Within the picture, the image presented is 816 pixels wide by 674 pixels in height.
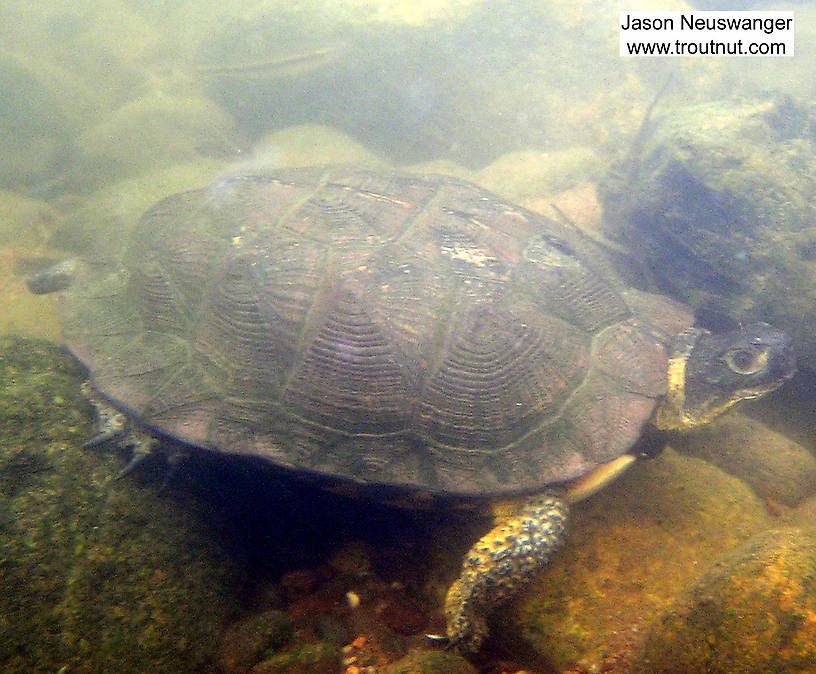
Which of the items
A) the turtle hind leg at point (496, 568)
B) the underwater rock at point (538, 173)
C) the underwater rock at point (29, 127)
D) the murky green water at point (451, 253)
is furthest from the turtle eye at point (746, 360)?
the underwater rock at point (29, 127)

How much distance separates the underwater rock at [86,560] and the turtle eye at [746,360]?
3924 millimetres

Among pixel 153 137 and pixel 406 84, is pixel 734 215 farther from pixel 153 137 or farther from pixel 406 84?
pixel 153 137

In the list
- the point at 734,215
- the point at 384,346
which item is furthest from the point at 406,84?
the point at 384,346

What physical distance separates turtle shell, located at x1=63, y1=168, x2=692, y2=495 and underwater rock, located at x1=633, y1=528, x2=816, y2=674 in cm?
87

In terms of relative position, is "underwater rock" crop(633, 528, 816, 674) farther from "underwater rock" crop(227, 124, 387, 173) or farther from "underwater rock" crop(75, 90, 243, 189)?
"underwater rock" crop(75, 90, 243, 189)

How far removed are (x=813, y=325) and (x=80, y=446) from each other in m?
5.98

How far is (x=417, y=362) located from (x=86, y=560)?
2307 millimetres

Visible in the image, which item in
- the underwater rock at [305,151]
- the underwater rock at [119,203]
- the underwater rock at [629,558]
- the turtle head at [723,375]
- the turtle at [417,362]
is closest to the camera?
the underwater rock at [629,558]

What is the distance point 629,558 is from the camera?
2.82 metres

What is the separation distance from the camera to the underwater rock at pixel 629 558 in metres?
2.44

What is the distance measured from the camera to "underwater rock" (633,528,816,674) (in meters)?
1.81

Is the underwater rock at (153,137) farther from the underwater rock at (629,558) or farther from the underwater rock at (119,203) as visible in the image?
the underwater rock at (629,558)

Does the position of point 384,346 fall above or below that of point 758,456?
above

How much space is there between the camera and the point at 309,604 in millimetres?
2947
